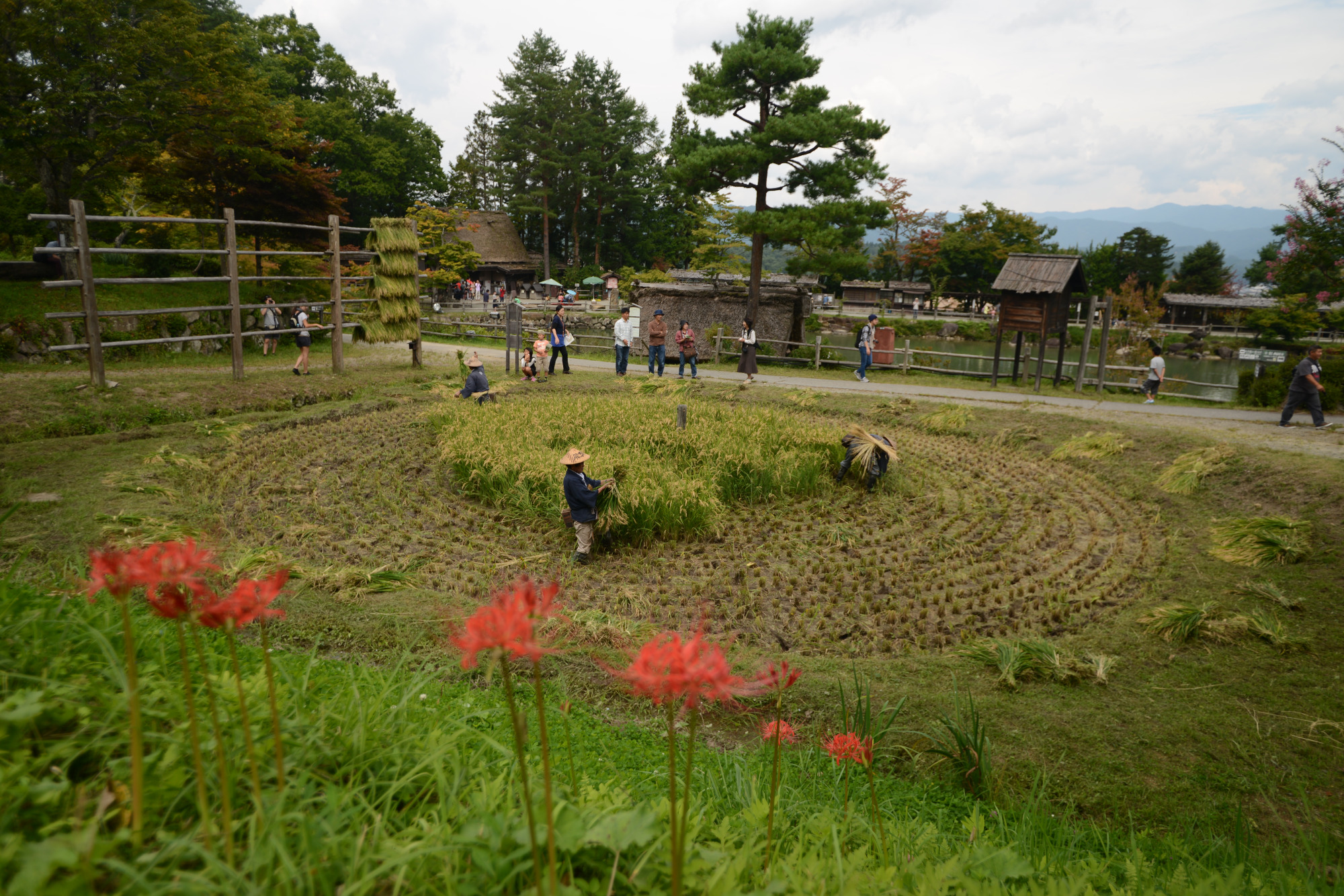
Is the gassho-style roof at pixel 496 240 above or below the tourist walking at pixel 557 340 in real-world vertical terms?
above

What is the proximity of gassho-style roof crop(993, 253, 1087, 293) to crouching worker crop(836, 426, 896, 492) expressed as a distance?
1003 centimetres

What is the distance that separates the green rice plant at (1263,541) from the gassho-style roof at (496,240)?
4315cm

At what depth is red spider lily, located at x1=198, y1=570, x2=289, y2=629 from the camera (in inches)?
49.5

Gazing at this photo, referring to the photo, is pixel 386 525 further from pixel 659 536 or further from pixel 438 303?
pixel 438 303

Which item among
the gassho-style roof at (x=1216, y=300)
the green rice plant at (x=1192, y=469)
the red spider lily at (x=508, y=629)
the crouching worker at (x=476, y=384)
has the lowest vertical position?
the green rice plant at (x=1192, y=469)

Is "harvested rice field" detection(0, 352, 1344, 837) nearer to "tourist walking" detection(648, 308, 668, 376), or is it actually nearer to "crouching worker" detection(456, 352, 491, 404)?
"crouching worker" detection(456, 352, 491, 404)

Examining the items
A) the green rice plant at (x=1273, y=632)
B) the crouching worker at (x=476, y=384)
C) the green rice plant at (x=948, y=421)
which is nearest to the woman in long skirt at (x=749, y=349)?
the green rice plant at (x=948, y=421)

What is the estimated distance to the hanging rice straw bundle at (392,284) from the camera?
50.3ft

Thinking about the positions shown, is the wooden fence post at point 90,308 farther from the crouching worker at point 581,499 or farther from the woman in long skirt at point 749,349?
the woman in long skirt at point 749,349

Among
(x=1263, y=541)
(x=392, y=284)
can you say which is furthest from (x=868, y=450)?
(x=392, y=284)

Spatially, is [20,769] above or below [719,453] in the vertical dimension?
above

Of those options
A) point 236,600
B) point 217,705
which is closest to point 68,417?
point 217,705

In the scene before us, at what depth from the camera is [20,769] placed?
4.31ft

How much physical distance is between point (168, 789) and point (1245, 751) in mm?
4804
